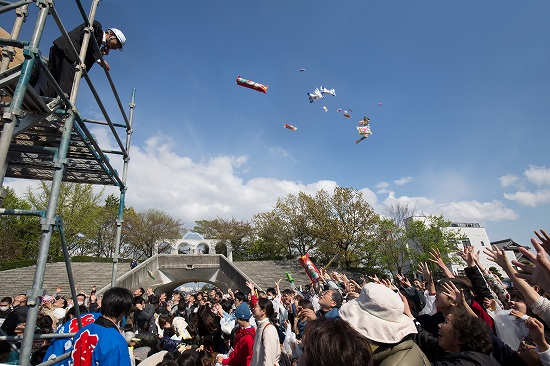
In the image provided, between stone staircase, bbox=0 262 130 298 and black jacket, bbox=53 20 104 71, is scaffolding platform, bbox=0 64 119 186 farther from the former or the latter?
stone staircase, bbox=0 262 130 298

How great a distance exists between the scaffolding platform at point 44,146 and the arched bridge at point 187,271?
57.1 feet

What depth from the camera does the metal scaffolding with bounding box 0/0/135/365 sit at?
200cm

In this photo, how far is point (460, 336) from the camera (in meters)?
2.39

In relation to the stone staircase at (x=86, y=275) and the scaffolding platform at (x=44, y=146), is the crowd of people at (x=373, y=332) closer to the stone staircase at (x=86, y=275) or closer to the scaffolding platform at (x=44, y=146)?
the scaffolding platform at (x=44, y=146)

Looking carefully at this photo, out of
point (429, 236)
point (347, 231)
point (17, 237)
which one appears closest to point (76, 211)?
point (17, 237)

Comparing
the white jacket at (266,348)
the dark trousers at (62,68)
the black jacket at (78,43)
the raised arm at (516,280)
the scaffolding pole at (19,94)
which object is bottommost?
the white jacket at (266,348)

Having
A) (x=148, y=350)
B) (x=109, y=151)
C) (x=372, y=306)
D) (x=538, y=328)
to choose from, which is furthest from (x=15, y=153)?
(x=538, y=328)

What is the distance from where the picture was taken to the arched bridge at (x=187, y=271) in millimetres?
21297

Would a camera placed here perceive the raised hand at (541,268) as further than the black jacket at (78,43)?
No

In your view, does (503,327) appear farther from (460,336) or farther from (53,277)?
(53,277)

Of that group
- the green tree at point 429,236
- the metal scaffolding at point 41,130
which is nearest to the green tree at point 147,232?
the green tree at point 429,236

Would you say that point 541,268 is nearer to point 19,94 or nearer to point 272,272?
point 19,94

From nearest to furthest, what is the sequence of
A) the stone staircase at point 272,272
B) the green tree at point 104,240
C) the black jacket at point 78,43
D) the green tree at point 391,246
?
the black jacket at point 78,43
the stone staircase at point 272,272
the green tree at point 391,246
the green tree at point 104,240

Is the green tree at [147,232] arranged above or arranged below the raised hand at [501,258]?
above
